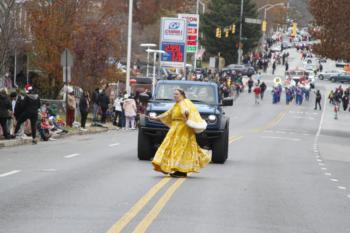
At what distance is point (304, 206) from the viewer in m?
14.5

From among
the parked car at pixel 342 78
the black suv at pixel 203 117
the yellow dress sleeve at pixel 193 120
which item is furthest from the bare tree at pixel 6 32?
the parked car at pixel 342 78

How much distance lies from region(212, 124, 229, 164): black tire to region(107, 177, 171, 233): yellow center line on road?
5333 millimetres

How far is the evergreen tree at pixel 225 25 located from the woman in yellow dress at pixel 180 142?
328 feet

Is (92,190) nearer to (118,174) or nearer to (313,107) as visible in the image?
(118,174)

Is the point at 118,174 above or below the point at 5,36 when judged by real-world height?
below

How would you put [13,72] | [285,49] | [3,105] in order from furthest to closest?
1. [285,49]
2. [13,72]
3. [3,105]

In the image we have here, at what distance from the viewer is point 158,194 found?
14703 millimetres

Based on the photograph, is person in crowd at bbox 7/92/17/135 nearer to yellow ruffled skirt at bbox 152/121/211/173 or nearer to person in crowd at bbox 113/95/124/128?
person in crowd at bbox 113/95/124/128

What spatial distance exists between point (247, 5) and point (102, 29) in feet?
230

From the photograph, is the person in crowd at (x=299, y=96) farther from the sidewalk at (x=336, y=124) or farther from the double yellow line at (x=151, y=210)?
the double yellow line at (x=151, y=210)

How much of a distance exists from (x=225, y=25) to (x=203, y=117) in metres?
97.4

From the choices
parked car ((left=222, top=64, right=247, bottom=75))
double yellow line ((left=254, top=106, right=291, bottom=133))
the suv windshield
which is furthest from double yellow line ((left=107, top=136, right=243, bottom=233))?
parked car ((left=222, top=64, right=247, bottom=75))

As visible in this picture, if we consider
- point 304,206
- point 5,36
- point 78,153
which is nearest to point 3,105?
point 5,36

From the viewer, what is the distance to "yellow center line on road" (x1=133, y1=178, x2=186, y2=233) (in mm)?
11008
